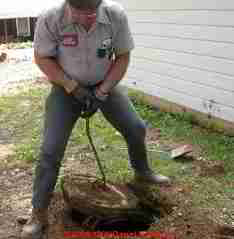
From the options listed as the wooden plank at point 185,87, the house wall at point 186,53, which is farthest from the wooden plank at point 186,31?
the wooden plank at point 185,87

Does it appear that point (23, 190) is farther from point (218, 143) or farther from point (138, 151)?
point (218, 143)

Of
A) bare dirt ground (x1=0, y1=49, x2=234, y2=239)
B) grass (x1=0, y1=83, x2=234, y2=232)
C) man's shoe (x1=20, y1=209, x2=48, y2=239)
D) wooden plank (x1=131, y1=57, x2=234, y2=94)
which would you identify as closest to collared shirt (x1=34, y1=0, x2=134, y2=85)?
man's shoe (x1=20, y1=209, x2=48, y2=239)

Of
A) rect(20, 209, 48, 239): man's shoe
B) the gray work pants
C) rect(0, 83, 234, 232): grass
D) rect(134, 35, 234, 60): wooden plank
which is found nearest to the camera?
the gray work pants

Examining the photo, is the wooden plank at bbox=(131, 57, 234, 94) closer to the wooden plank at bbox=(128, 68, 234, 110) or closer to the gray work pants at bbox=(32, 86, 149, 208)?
the wooden plank at bbox=(128, 68, 234, 110)

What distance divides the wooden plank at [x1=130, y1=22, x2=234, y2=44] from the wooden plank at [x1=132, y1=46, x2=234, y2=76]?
254 mm

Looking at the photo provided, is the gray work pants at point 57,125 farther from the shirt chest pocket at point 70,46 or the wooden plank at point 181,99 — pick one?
the wooden plank at point 181,99

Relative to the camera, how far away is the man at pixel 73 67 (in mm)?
3084

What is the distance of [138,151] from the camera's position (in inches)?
148

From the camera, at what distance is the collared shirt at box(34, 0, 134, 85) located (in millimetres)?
3082

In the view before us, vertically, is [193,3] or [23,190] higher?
[193,3]

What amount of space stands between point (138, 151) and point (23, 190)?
129 centimetres

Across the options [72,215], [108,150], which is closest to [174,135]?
[108,150]

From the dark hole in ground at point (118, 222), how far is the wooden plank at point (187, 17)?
9.72 ft

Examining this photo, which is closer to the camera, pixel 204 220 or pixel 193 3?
pixel 204 220
